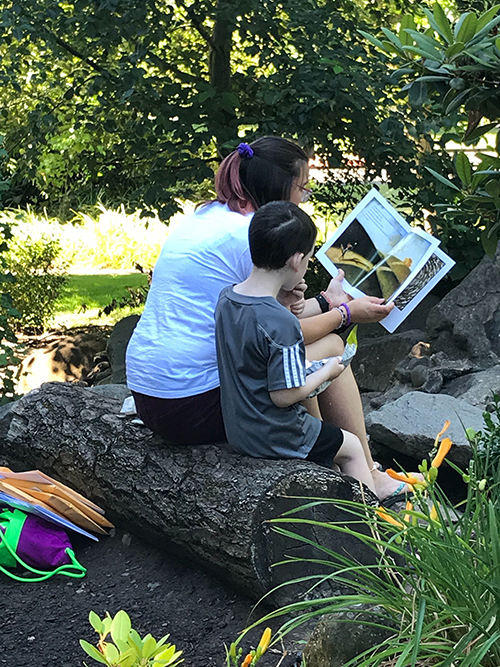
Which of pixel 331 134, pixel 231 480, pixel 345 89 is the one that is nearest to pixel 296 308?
pixel 231 480

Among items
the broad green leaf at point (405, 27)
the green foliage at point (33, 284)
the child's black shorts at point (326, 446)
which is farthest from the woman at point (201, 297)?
the green foliage at point (33, 284)

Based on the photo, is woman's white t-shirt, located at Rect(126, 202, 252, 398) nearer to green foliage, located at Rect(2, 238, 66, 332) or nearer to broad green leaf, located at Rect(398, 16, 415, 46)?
broad green leaf, located at Rect(398, 16, 415, 46)

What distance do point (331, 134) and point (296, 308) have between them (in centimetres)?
275

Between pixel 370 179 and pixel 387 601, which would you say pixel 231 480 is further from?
pixel 370 179

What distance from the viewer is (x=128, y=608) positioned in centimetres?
280

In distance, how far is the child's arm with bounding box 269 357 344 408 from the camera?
109 inches

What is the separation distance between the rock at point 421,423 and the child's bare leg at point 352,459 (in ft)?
1.77

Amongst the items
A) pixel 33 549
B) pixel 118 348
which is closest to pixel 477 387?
pixel 33 549

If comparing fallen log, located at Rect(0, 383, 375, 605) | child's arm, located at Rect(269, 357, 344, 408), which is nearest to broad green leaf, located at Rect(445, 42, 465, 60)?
child's arm, located at Rect(269, 357, 344, 408)

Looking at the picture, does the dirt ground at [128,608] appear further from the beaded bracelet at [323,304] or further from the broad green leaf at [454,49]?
the broad green leaf at [454,49]

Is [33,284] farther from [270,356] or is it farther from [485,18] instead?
[485,18]

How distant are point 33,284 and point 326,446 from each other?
5433 millimetres

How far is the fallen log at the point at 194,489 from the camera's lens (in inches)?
105

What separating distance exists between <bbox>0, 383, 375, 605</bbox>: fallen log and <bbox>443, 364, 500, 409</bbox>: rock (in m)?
1.41
